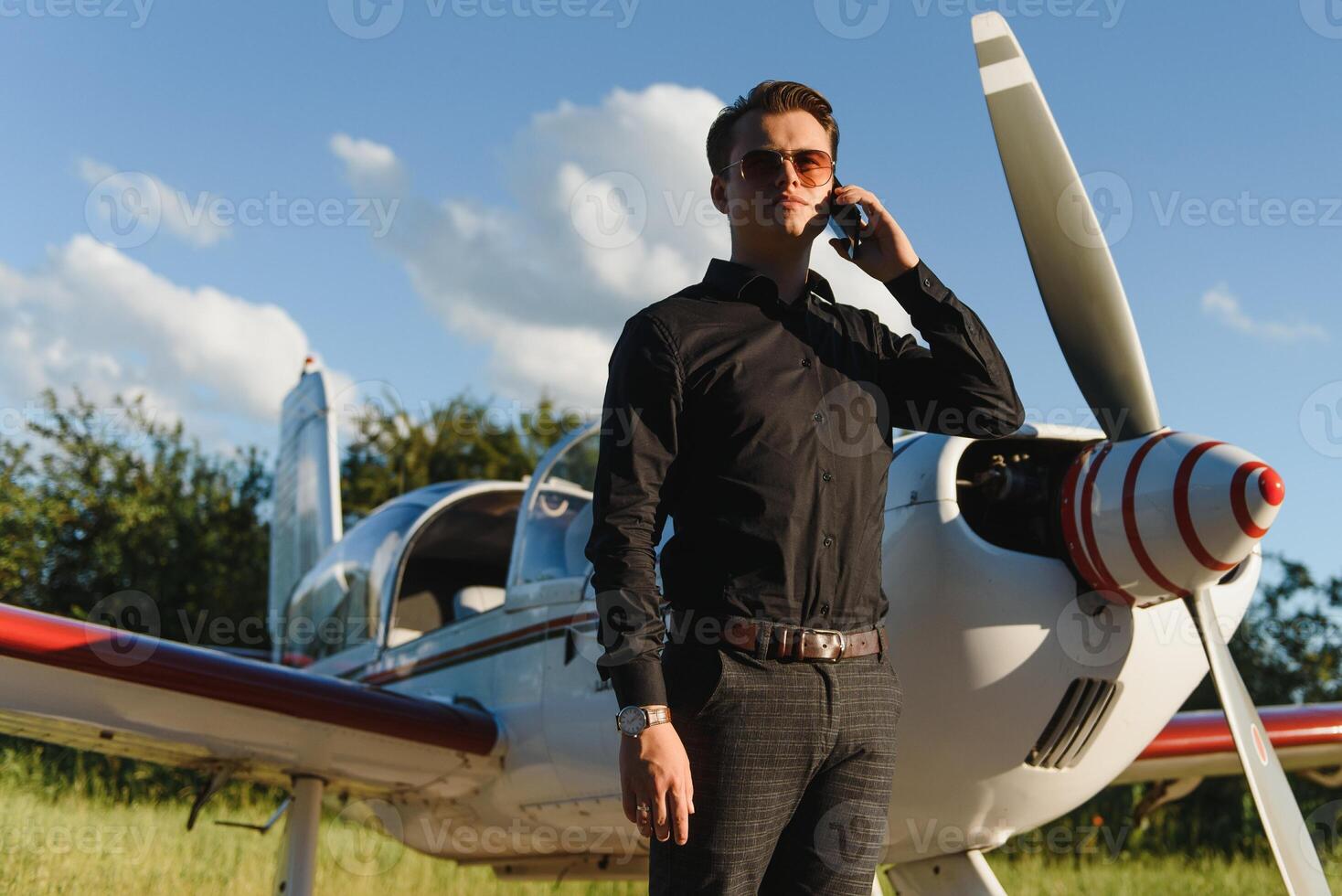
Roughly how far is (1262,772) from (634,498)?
6.64 feet

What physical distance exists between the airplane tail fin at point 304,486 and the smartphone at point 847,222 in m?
7.44

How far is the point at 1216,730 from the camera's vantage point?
217 inches

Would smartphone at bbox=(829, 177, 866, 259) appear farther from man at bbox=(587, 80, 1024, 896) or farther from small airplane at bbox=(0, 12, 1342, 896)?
small airplane at bbox=(0, 12, 1342, 896)

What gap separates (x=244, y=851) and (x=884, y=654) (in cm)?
797

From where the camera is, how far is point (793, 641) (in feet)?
5.97

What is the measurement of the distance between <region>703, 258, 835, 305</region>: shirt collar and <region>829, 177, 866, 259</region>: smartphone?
14 cm

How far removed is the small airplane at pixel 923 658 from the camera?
2906 millimetres

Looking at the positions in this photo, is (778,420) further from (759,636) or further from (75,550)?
(75,550)

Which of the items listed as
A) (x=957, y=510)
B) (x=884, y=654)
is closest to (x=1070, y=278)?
(x=957, y=510)

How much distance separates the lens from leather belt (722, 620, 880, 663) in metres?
1.80
